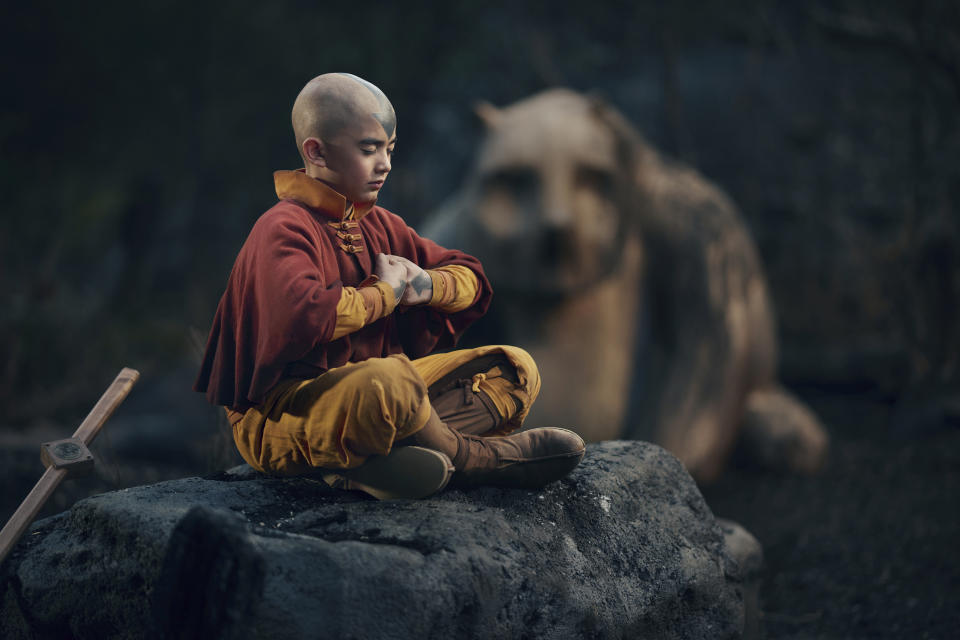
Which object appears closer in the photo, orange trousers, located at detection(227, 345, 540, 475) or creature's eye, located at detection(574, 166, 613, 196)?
orange trousers, located at detection(227, 345, 540, 475)

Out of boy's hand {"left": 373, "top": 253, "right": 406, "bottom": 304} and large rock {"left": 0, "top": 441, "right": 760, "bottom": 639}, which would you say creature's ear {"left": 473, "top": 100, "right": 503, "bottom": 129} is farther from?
boy's hand {"left": 373, "top": 253, "right": 406, "bottom": 304}

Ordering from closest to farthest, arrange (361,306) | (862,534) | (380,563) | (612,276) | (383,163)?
1. (380,563)
2. (361,306)
3. (383,163)
4. (862,534)
5. (612,276)

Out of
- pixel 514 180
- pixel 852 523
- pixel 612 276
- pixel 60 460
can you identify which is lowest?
pixel 852 523

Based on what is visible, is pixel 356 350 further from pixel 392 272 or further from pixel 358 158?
pixel 358 158

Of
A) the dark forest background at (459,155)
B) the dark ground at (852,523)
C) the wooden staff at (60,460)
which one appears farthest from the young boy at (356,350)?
the dark forest background at (459,155)

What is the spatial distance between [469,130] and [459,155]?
18 cm

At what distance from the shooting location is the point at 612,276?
146 inches

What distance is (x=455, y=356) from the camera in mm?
1892

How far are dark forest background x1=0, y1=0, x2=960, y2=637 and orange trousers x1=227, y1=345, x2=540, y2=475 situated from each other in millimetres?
2088

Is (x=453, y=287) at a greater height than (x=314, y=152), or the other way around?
(x=314, y=152)

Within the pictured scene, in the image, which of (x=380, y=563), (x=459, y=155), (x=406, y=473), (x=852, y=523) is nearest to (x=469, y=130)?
(x=459, y=155)

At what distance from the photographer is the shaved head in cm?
173

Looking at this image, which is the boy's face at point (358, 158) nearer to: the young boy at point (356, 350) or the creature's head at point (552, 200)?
the young boy at point (356, 350)

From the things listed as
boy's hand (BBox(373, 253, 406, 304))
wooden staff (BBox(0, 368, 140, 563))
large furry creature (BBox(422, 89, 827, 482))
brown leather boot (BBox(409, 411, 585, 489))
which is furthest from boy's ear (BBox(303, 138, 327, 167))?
large furry creature (BBox(422, 89, 827, 482))
